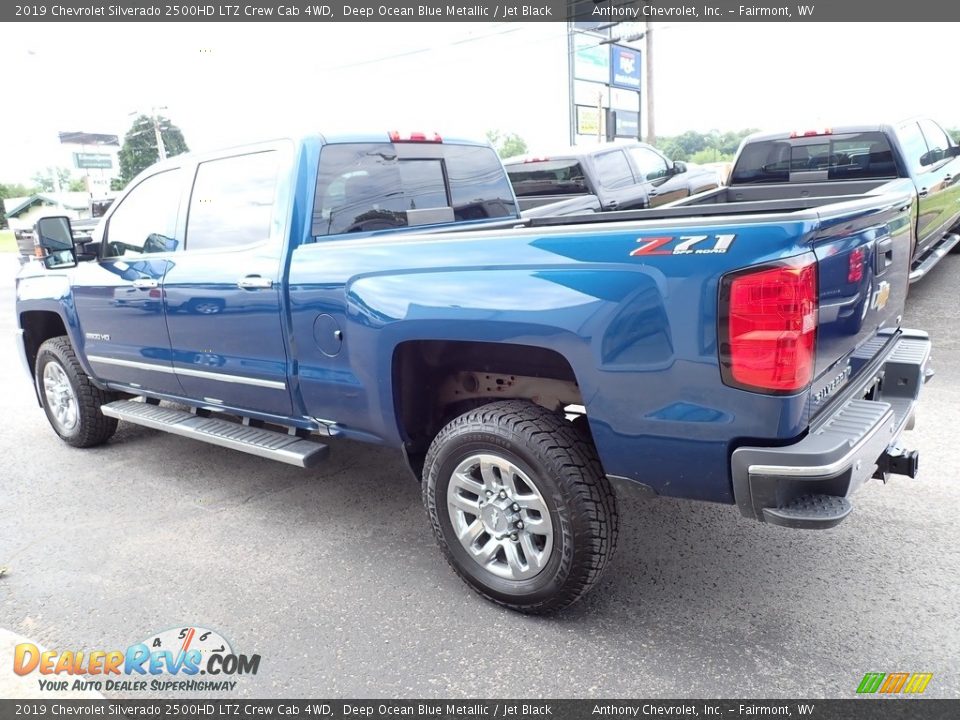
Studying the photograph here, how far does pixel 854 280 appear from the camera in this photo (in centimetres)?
259

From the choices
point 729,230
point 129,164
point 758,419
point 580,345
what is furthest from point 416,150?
point 129,164

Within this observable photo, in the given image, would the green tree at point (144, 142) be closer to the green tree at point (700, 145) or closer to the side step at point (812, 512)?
the green tree at point (700, 145)

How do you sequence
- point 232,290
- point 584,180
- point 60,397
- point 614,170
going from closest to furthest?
point 232,290
point 60,397
point 584,180
point 614,170

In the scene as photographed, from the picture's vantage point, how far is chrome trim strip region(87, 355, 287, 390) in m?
3.80

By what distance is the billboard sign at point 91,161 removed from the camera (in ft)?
204

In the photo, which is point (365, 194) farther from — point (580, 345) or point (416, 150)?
point (580, 345)

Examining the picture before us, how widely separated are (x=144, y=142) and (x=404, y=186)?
65315mm

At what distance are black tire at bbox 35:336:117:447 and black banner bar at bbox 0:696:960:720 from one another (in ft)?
9.80

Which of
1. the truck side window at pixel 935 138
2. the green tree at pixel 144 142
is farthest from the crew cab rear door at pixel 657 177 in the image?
the green tree at pixel 144 142

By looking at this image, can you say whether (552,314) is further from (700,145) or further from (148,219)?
(700,145)

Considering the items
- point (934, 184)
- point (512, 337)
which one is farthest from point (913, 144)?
point (512, 337)

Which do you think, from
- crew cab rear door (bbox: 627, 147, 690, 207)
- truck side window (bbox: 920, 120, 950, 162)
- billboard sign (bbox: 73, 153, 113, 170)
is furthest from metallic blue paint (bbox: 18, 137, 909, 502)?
billboard sign (bbox: 73, 153, 113, 170)

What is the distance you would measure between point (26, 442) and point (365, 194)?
383 centimetres

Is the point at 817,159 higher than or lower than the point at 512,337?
higher
